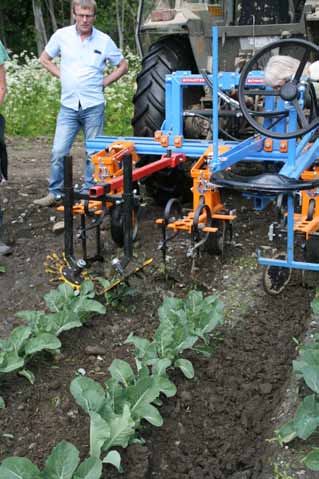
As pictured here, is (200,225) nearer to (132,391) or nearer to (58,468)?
(132,391)

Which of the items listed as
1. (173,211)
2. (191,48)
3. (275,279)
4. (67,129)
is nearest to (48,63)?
(67,129)

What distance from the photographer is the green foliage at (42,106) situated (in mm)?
11070

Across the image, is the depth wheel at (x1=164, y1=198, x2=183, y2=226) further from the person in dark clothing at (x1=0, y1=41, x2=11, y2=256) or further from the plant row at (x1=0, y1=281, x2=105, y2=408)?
the person in dark clothing at (x1=0, y1=41, x2=11, y2=256)

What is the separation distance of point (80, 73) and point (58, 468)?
4.05 m

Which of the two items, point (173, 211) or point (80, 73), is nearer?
point (173, 211)

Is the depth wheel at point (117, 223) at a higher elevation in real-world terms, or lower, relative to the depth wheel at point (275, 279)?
higher

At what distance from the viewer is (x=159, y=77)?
6449 mm

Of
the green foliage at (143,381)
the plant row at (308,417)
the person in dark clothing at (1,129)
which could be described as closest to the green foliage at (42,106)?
the person in dark clothing at (1,129)

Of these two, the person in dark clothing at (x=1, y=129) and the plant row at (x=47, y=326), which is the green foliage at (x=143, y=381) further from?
the person in dark clothing at (x=1, y=129)

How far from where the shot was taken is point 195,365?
4.07m

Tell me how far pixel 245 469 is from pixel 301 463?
0.87 feet

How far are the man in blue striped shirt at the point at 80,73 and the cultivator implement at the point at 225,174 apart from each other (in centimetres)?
48

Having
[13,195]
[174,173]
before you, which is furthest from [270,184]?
[13,195]

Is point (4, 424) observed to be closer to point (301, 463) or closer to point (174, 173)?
point (301, 463)
